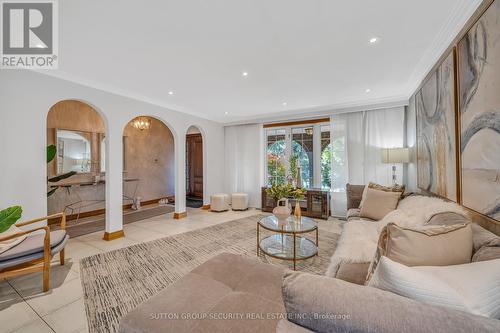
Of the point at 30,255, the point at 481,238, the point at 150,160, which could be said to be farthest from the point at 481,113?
the point at 150,160

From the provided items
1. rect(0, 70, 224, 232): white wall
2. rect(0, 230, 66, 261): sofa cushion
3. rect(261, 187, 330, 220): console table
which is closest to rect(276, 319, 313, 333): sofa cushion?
rect(0, 230, 66, 261): sofa cushion

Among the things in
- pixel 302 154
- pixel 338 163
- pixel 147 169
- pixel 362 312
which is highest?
pixel 302 154

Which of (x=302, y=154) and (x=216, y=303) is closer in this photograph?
(x=216, y=303)

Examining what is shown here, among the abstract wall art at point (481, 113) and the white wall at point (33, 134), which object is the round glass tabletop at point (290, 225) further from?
the white wall at point (33, 134)

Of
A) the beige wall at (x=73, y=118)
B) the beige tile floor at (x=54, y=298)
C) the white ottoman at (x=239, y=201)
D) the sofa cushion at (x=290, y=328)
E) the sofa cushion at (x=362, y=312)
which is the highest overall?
the beige wall at (x=73, y=118)

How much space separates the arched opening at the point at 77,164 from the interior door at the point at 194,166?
2.88 metres

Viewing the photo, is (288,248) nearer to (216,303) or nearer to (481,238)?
(216,303)

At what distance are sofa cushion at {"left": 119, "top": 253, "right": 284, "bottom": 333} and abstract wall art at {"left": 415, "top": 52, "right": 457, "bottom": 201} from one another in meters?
1.94

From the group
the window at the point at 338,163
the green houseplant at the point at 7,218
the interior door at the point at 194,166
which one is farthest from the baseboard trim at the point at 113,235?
the window at the point at 338,163

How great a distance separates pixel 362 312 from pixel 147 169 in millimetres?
6513

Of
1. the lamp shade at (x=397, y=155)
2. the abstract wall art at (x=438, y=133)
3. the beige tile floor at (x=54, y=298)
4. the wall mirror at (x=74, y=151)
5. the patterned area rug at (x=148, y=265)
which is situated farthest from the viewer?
the wall mirror at (x=74, y=151)

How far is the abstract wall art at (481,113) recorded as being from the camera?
4.39 ft

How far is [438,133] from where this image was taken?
226 centimetres

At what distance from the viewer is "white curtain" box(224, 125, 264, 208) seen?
5711mm
